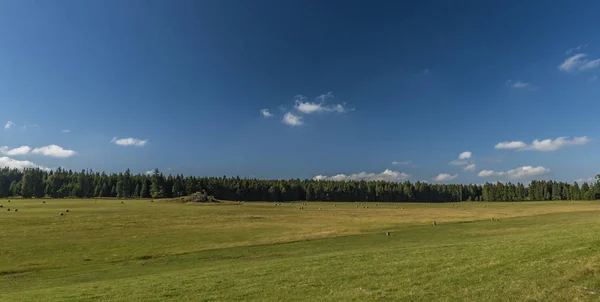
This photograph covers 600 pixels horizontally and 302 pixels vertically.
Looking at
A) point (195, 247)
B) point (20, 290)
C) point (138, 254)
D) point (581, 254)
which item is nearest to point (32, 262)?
point (138, 254)

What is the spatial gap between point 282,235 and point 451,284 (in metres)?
39.6

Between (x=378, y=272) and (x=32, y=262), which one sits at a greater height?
(x=378, y=272)

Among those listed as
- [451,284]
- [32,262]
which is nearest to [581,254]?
[451,284]

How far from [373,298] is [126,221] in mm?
68830

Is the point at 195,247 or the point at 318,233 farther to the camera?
the point at 318,233

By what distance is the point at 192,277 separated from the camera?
23750 mm

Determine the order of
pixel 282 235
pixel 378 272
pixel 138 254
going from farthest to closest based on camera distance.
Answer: pixel 282 235
pixel 138 254
pixel 378 272

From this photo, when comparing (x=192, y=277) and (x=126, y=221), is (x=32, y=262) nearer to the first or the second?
(x=192, y=277)

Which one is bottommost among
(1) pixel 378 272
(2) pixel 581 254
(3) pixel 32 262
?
(3) pixel 32 262

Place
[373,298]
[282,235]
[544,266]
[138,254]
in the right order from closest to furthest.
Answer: [373,298], [544,266], [138,254], [282,235]

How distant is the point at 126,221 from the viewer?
71.3 meters

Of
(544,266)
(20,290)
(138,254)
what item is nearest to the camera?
(544,266)

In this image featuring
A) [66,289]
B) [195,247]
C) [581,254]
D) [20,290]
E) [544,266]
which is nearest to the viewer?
[544,266]

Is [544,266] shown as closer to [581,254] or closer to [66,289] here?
[581,254]
